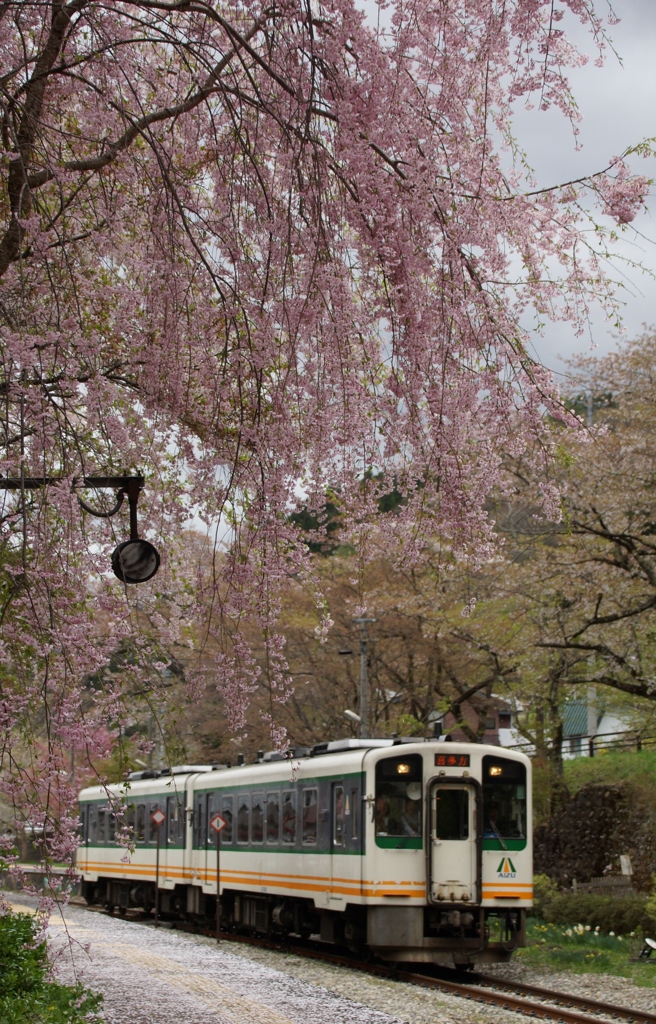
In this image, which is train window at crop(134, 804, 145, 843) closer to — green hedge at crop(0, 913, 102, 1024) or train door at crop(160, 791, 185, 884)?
train door at crop(160, 791, 185, 884)

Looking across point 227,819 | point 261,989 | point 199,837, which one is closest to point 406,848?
point 261,989

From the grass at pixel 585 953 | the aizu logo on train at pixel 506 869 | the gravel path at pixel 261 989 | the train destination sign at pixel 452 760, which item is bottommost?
the grass at pixel 585 953

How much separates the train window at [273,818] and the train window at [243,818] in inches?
32.7

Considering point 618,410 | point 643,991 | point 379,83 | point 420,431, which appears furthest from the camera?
point 618,410

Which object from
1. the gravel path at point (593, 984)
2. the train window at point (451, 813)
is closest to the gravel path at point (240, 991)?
the gravel path at point (593, 984)

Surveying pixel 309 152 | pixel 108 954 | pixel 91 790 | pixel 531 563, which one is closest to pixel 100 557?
pixel 309 152

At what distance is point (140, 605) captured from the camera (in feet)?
28.5

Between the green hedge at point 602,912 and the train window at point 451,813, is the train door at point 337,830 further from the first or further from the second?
the green hedge at point 602,912

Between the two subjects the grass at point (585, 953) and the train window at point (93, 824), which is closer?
the grass at point (585, 953)

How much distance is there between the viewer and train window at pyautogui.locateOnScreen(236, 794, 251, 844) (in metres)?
18.4

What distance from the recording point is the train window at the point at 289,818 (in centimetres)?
1662

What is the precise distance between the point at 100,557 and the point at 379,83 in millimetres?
2779

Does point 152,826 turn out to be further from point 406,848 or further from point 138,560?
point 138,560

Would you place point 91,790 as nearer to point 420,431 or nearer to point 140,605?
point 140,605
